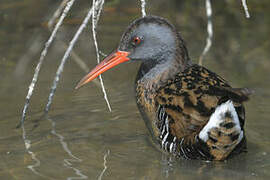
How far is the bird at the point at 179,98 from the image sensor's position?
3.95 m

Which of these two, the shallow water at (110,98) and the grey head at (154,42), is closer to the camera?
the shallow water at (110,98)

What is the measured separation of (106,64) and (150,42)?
1.33ft

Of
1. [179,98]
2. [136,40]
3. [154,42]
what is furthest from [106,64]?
[179,98]

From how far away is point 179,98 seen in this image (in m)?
4.27

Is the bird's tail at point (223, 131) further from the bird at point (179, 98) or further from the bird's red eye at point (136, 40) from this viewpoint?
the bird's red eye at point (136, 40)

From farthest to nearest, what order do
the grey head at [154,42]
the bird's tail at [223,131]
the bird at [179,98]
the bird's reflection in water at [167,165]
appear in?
the grey head at [154,42] → the bird's reflection in water at [167,165] → the bird at [179,98] → the bird's tail at [223,131]

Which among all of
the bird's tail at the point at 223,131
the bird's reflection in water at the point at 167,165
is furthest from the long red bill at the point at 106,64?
the bird's tail at the point at 223,131

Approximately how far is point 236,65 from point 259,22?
1.27 meters

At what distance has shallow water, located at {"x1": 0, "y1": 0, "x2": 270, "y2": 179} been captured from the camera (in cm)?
430

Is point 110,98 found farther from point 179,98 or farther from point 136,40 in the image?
point 179,98

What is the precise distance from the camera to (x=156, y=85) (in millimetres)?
4773

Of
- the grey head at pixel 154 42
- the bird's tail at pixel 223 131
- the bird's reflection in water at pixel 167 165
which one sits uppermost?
the grey head at pixel 154 42

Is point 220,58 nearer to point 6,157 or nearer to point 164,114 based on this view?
point 164,114

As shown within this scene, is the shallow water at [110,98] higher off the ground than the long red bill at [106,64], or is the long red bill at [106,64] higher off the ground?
the long red bill at [106,64]
